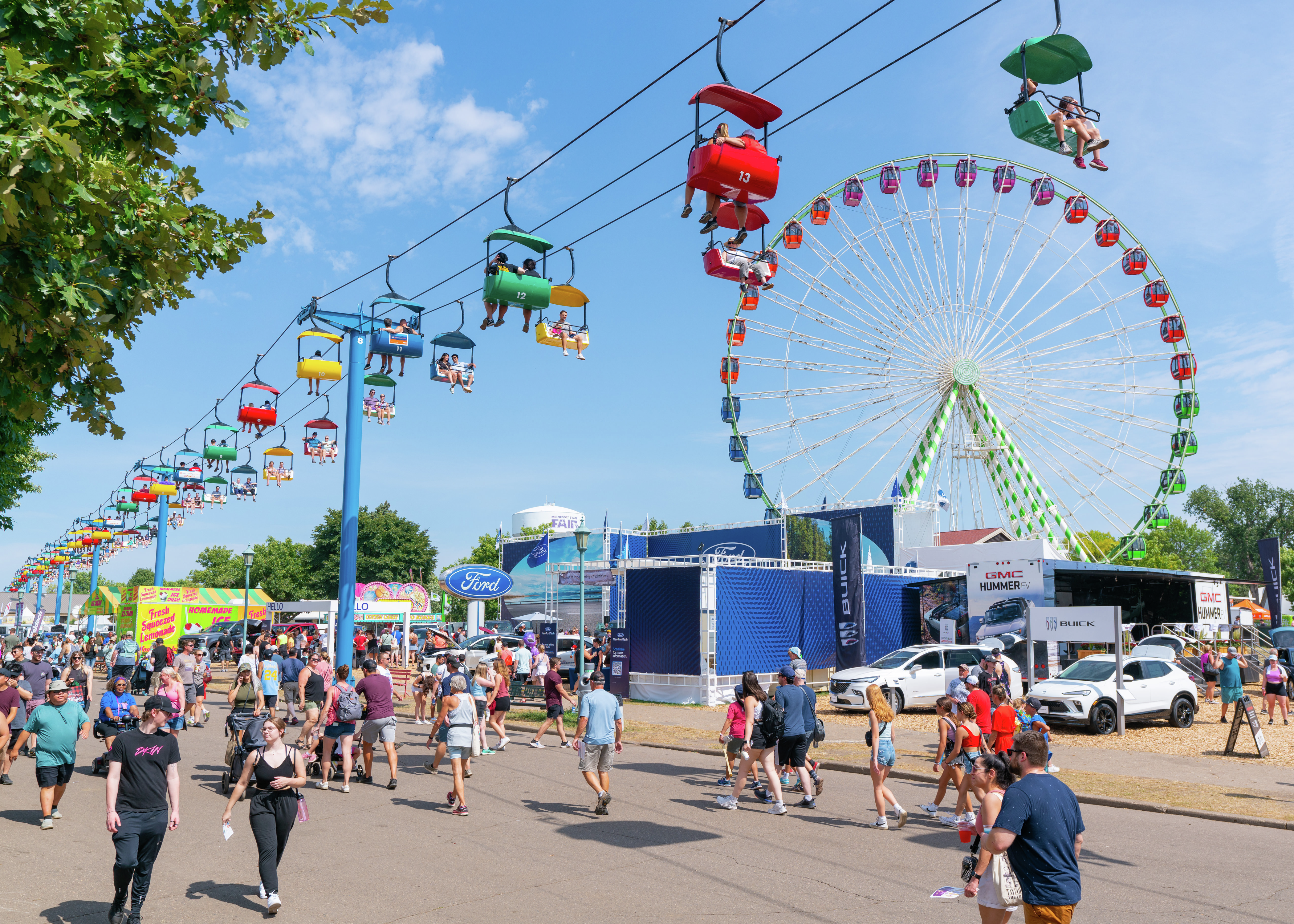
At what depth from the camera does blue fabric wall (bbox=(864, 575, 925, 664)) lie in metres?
30.0

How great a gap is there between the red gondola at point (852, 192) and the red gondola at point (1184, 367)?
12937 mm

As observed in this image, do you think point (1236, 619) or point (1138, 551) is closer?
point (1138, 551)

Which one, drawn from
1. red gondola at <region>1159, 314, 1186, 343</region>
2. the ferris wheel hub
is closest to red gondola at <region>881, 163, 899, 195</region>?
the ferris wheel hub

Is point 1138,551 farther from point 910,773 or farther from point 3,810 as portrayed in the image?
point 3,810

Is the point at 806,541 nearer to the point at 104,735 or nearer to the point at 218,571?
the point at 104,735

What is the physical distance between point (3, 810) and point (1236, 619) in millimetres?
Answer: 43108

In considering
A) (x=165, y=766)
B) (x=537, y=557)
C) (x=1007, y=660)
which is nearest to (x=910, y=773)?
(x=1007, y=660)

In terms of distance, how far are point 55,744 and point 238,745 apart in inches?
79.1

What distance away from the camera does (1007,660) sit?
63.3 ft

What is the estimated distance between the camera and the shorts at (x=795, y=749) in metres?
11.9

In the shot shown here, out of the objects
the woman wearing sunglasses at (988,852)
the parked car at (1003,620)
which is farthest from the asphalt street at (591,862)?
the parked car at (1003,620)

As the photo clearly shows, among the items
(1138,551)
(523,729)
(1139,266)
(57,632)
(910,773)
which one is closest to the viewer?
(910,773)

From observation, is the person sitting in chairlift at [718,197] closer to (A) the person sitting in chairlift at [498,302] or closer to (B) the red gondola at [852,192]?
(A) the person sitting in chairlift at [498,302]

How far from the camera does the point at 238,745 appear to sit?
11656 mm
